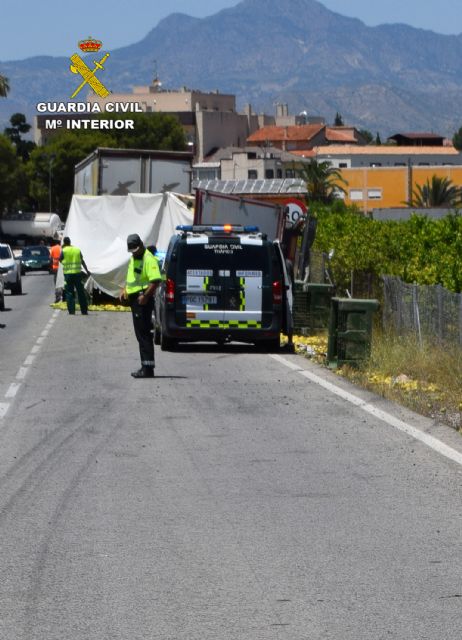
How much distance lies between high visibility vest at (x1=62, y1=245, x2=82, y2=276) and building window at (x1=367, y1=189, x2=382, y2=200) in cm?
8497

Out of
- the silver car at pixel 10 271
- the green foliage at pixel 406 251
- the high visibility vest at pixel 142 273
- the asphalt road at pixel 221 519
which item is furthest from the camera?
the silver car at pixel 10 271

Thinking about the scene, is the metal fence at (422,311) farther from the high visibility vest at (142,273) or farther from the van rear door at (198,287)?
the high visibility vest at (142,273)

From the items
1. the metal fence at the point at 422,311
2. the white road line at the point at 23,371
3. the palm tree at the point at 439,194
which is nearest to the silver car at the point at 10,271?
the white road line at the point at 23,371

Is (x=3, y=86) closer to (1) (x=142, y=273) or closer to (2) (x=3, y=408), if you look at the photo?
(1) (x=142, y=273)

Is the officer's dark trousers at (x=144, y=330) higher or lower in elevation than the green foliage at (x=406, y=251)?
lower

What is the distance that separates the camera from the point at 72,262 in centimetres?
3272

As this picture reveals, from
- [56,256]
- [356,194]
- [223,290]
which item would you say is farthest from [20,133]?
[223,290]

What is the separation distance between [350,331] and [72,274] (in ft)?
47.3

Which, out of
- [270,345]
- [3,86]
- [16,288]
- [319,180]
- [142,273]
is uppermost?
[3,86]

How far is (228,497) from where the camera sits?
962cm

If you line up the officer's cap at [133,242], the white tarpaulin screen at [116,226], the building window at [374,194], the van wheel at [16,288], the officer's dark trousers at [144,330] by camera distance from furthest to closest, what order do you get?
the building window at [374,194]
the van wheel at [16,288]
the white tarpaulin screen at [116,226]
the officer's cap at [133,242]
the officer's dark trousers at [144,330]

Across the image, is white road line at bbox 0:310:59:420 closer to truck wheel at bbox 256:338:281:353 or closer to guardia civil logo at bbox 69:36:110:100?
truck wheel at bbox 256:338:281:353

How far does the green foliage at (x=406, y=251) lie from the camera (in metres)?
22.2

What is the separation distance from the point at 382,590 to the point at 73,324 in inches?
931
